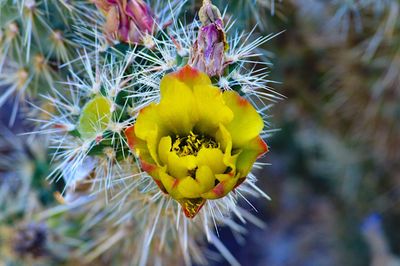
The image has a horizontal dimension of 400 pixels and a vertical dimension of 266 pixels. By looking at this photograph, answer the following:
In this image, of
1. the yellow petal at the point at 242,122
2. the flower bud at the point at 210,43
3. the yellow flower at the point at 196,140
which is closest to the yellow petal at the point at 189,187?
the yellow flower at the point at 196,140

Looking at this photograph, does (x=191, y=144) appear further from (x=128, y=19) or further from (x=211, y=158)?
(x=128, y=19)

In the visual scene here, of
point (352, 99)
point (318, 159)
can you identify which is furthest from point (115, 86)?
point (318, 159)

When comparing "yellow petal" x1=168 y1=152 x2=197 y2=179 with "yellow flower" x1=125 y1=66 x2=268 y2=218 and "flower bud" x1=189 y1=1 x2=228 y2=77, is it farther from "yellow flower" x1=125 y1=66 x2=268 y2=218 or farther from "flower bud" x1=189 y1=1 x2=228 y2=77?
"flower bud" x1=189 y1=1 x2=228 y2=77

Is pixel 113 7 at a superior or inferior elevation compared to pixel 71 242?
superior

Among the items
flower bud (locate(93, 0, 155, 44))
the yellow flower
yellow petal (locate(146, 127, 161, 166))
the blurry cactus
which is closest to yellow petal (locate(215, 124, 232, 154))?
the yellow flower

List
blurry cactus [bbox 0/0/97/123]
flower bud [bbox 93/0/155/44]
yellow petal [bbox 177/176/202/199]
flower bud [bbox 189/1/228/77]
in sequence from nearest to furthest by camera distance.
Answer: yellow petal [bbox 177/176/202/199] → flower bud [bbox 189/1/228/77] → flower bud [bbox 93/0/155/44] → blurry cactus [bbox 0/0/97/123]

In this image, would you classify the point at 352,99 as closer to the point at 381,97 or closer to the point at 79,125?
the point at 381,97
